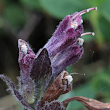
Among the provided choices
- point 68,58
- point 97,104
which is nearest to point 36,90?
point 68,58

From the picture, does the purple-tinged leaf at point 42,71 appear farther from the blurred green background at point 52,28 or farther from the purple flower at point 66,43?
the blurred green background at point 52,28

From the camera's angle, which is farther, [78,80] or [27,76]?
[78,80]

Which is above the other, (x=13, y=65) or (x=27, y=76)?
(x=13, y=65)

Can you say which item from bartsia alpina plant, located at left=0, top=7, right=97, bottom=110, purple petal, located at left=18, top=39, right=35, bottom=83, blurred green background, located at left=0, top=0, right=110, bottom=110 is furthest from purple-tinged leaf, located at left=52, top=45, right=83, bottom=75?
blurred green background, located at left=0, top=0, right=110, bottom=110

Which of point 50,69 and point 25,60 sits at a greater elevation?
point 25,60

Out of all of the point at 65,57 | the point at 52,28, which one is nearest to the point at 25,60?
the point at 65,57

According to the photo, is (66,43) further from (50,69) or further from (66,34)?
(50,69)

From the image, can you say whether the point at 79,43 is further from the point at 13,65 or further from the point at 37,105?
the point at 13,65
